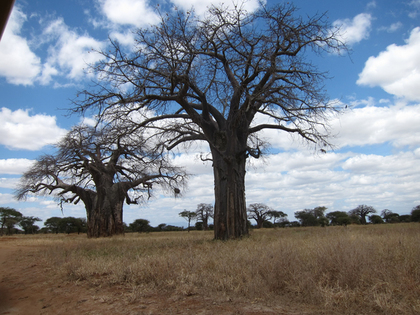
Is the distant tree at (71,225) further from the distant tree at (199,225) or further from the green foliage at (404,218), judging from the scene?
the green foliage at (404,218)

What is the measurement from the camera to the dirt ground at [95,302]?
3273 mm

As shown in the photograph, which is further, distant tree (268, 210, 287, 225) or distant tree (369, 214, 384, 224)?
distant tree (268, 210, 287, 225)

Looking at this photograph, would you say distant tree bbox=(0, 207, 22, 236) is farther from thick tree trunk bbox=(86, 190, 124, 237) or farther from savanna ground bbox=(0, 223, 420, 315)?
savanna ground bbox=(0, 223, 420, 315)

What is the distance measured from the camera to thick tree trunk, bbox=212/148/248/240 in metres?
9.64

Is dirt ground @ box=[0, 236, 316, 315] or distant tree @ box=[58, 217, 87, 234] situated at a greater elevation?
distant tree @ box=[58, 217, 87, 234]

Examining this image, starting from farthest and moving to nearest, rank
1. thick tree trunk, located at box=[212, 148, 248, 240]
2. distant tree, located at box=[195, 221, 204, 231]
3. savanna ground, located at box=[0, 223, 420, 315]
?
distant tree, located at box=[195, 221, 204, 231] → thick tree trunk, located at box=[212, 148, 248, 240] → savanna ground, located at box=[0, 223, 420, 315]

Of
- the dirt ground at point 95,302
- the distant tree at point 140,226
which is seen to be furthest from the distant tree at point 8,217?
the dirt ground at point 95,302

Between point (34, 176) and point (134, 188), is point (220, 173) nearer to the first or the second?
point (134, 188)

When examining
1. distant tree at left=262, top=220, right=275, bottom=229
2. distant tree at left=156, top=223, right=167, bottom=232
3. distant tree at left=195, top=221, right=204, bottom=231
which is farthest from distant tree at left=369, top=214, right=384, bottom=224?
distant tree at left=156, top=223, right=167, bottom=232

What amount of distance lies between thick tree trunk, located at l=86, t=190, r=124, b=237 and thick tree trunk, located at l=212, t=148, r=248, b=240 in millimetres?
10261

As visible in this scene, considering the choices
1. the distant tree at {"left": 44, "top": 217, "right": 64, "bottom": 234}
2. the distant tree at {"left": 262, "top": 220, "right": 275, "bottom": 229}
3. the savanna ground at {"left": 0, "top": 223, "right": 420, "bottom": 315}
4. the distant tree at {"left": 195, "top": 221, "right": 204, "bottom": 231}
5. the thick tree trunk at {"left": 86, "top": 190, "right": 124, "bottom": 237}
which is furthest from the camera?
the distant tree at {"left": 262, "top": 220, "right": 275, "bottom": 229}

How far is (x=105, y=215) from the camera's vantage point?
59.6ft

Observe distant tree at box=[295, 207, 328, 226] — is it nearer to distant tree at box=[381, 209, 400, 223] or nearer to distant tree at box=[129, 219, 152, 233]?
distant tree at box=[381, 209, 400, 223]

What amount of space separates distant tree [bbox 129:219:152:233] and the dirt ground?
1210 inches
